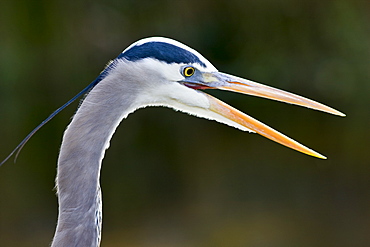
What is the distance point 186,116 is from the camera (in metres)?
4.53

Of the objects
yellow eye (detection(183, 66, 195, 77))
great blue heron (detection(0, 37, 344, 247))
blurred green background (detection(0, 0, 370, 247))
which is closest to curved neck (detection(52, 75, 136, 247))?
great blue heron (detection(0, 37, 344, 247))

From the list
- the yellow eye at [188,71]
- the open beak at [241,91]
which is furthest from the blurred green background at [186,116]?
the yellow eye at [188,71]

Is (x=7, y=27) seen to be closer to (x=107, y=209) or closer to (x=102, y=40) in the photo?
(x=102, y=40)

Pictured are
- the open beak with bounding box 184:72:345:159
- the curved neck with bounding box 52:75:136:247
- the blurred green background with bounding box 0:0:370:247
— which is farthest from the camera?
the blurred green background with bounding box 0:0:370:247

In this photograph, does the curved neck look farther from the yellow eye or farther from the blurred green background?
the blurred green background

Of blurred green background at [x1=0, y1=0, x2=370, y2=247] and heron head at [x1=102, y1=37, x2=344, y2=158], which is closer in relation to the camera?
heron head at [x1=102, y1=37, x2=344, y2=158]

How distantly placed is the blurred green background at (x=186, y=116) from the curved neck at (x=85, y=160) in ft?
8.29

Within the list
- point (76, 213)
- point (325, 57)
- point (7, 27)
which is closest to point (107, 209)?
point (7, 27)

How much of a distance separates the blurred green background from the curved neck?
253 cm

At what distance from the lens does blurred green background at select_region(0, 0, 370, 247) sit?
13.6 feet

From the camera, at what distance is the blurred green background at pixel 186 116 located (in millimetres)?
4160

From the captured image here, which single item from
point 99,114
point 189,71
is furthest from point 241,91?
point 99,114

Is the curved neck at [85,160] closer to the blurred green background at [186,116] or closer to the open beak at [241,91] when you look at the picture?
the open beak at [241,91]

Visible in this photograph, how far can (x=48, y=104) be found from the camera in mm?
4410
